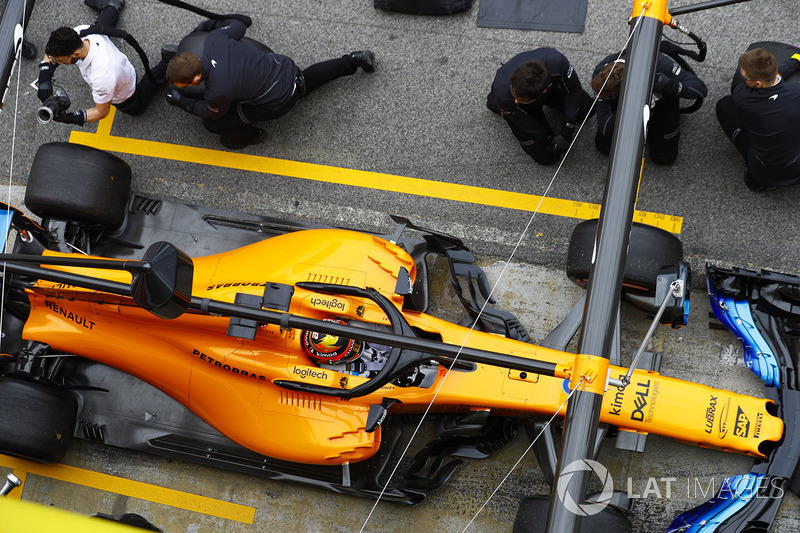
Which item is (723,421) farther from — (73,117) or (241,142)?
(73,117)

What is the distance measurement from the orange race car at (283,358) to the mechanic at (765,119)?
0.96m

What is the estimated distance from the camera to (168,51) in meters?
6.25

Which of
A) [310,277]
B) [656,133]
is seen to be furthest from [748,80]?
[310,277]

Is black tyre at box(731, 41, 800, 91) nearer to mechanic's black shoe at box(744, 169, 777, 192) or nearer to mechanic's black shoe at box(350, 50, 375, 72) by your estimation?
mechanic's black shoe at box(744, 169, 777, 192)

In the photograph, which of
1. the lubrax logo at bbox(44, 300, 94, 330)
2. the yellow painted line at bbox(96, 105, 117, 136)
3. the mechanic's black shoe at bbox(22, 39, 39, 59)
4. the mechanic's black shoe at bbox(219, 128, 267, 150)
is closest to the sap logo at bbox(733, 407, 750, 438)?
the mechanic's black shoe at bbox(219, 128, 267, 150)

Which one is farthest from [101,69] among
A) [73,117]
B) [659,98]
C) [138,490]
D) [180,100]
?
[659,98]

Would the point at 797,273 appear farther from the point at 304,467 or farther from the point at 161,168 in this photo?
the point at 161,168

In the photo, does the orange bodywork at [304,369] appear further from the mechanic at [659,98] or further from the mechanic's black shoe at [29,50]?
the mechanic's black shoe at [29,50]

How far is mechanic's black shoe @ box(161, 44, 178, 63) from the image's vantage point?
6254mm

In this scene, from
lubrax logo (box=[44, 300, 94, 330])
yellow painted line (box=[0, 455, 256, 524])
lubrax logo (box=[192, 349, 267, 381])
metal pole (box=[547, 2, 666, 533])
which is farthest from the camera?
yellow painted line (box=[0, 455, 256, 524])

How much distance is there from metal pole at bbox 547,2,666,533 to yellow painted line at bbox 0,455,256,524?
343 centimetres

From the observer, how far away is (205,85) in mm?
5465

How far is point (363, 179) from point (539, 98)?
5.75ft

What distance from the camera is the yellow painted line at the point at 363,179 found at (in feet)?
19.2
